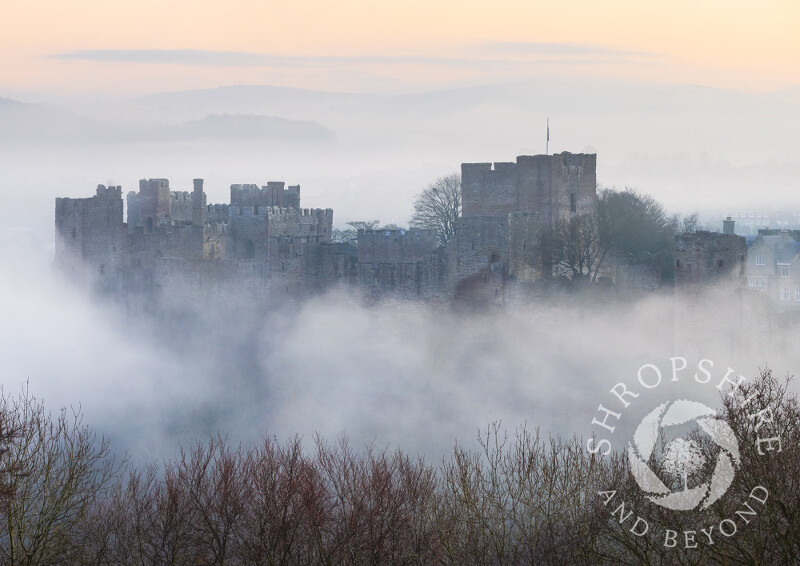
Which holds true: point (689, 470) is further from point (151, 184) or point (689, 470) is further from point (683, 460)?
point (151, 184)

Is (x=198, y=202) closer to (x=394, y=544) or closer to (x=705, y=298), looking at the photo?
(x=705, y=298)

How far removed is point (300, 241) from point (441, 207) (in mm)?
12488

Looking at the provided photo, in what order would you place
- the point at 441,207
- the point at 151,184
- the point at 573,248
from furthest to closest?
the point at 441,207
the point at 151,184
the point at 573,248

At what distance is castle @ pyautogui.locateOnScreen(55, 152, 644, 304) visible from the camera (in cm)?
4125

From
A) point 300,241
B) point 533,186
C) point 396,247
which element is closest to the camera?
point 533,186

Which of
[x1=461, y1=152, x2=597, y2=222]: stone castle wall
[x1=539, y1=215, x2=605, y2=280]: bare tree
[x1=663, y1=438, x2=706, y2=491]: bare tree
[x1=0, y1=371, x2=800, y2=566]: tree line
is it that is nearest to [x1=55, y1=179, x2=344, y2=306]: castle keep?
[x1=461, y1=152, x2=597, y2=222]: stone castle wall

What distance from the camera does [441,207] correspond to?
56.0 meters

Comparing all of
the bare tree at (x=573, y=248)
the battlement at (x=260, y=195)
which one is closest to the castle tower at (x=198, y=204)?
→ the battlement at (x=260, y=195)

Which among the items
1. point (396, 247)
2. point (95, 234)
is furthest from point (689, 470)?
point (95, 234)

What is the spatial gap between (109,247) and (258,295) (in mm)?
7904

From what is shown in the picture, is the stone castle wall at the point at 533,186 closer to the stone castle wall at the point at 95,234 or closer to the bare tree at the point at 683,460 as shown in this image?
the stone castle wall at the point at 95,234

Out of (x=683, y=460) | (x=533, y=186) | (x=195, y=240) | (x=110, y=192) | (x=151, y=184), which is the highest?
(x=151, y=184)

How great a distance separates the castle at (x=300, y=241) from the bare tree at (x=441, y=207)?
598 cm

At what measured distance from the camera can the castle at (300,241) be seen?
41.2m
